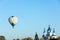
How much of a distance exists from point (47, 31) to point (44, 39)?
15.8ft

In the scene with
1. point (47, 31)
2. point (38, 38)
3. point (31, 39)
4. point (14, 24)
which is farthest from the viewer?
point (47, 31)

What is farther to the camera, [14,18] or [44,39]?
[44,39]

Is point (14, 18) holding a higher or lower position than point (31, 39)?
higher

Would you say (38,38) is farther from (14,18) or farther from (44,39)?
(14,18)

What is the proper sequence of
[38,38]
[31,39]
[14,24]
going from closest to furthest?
[14,24] < [31,39] < [38,38]

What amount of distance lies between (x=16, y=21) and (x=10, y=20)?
3.83ft

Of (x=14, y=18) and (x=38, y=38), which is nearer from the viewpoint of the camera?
(x=14, y=18)

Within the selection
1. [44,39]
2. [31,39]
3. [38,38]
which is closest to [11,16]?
[31,39]

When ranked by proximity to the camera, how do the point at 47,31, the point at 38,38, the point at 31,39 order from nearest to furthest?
the point at 31,39 → the point at 38,38 → the point at 47,31

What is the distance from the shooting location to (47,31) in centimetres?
12925

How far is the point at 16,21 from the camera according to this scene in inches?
1775

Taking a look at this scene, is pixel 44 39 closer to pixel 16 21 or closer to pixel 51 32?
pixel 51 32

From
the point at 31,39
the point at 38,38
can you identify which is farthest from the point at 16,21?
the point at 38,38

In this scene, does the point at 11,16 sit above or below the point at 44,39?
above
